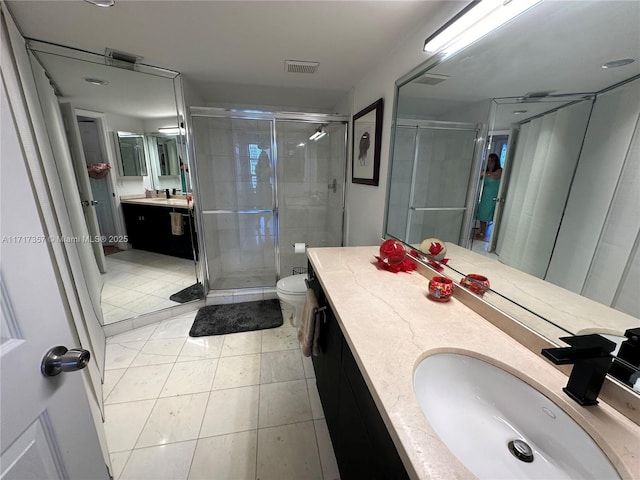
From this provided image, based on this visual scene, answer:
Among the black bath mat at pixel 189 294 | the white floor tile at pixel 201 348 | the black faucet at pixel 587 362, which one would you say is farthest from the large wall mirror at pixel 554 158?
the black bath mat at pixel 189 294

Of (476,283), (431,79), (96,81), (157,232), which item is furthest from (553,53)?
(157,232)

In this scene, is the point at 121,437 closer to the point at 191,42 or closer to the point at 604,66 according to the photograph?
the point at 191,42

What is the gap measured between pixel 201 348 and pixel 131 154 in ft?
→ 6.93

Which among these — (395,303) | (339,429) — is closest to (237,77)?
(395,303)

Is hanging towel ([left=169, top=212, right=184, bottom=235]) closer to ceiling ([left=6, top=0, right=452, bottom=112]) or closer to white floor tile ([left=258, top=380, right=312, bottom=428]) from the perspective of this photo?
ceiling ([left=6, top=0, right=452, bottom=112])

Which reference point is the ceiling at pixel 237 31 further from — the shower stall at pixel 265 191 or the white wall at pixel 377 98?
the shower stall at pixel 265 191

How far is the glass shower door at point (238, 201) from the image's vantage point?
2777mm

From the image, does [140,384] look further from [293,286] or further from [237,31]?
[237,31]

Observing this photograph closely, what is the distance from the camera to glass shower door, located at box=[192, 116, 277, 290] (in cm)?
278

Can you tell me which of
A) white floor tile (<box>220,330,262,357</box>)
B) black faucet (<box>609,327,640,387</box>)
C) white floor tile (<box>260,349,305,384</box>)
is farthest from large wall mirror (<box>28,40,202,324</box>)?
black faucet (<box>609,327,640,387</box>)

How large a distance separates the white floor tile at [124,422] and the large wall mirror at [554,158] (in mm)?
1931

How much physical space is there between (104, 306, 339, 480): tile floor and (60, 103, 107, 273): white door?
948 millimetres

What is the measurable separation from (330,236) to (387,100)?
1.82 meters

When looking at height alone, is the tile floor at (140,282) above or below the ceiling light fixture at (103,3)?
below
